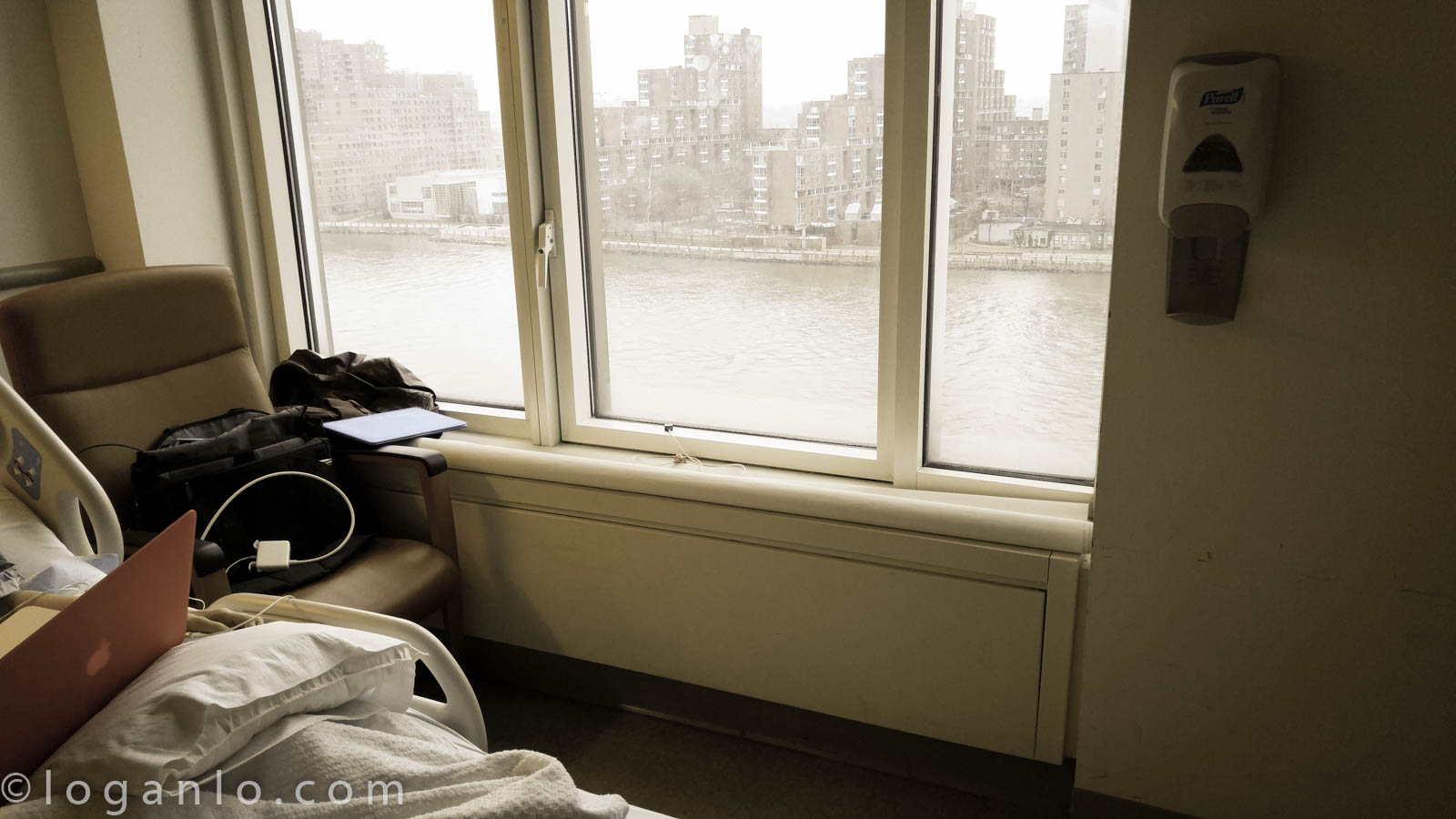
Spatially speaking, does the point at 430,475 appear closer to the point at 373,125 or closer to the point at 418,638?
the point at 418,638

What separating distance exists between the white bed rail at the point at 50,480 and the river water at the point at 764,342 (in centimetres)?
118

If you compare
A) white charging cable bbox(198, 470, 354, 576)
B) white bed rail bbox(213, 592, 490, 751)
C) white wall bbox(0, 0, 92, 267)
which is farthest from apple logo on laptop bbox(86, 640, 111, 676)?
white wall bbox(0, 0, 92, 267)

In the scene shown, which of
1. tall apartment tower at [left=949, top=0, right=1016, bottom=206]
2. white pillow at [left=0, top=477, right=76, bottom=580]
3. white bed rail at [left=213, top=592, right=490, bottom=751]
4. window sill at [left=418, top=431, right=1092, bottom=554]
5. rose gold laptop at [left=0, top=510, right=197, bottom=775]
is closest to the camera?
rose gold laptop at [left=0, top=510, right=197, bottom=775]

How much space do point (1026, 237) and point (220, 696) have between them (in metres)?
1.68

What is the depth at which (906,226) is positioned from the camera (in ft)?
6.92

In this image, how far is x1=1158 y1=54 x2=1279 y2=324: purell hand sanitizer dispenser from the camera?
149cm

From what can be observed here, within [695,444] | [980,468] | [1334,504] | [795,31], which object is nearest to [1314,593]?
[1334,504]

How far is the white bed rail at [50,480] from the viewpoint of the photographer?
5.38 ft

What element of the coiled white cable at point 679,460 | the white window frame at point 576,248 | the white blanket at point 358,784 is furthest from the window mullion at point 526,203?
the white blanket at point 358,784

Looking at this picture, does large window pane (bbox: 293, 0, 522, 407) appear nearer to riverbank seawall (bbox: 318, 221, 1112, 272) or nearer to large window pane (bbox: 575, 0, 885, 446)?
riverbank seawall (bbox: 318, 221, 1112, 272)

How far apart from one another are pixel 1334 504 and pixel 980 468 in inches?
28.5

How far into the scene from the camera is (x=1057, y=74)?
77.8 inches

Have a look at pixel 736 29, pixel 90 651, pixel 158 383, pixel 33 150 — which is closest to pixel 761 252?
pixel 736 29

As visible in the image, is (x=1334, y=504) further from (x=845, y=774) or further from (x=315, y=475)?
(x=315, y=475)
